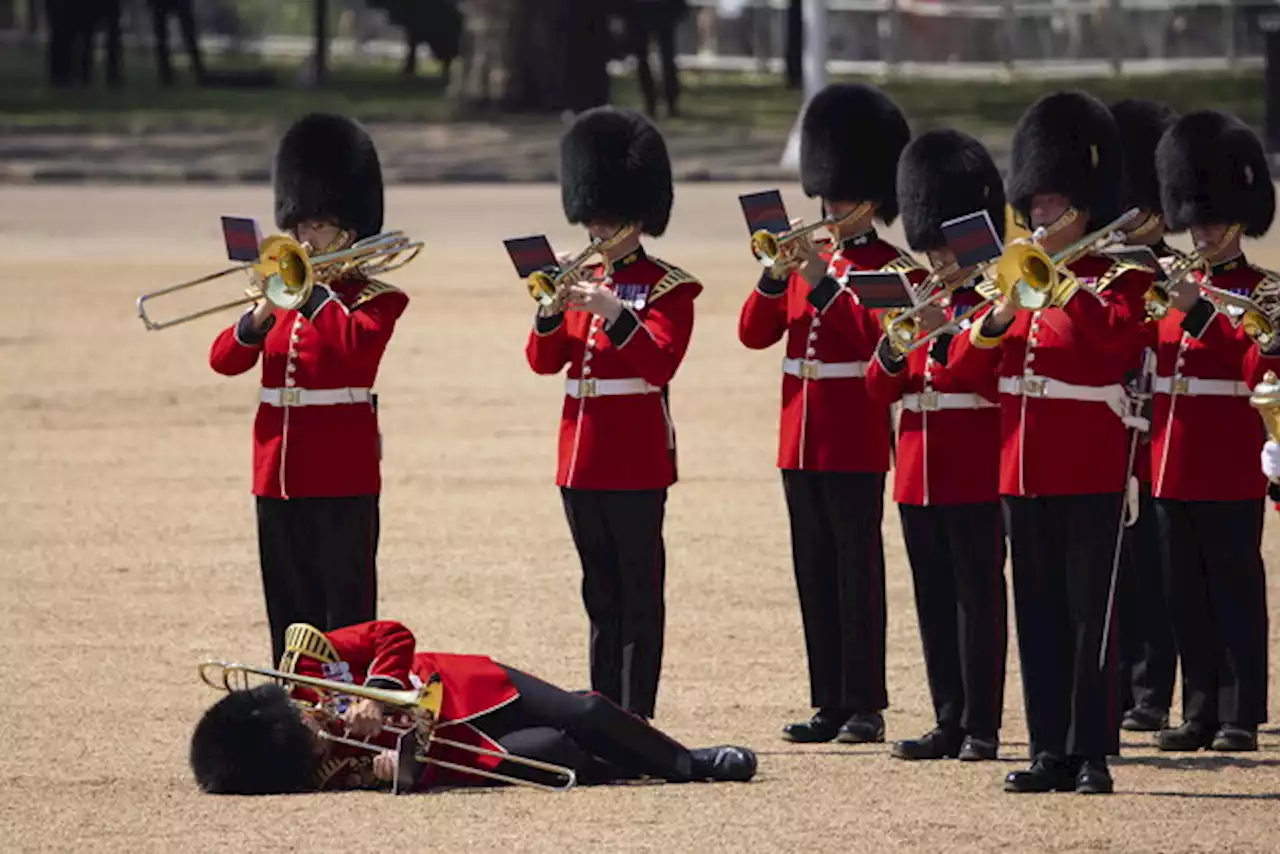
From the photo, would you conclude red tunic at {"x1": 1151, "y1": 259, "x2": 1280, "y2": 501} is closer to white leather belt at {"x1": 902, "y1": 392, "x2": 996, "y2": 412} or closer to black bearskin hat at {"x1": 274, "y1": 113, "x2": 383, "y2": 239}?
white leather belt at {"x1": 902, "y1": 392, "x2": 996, "y2": 412}

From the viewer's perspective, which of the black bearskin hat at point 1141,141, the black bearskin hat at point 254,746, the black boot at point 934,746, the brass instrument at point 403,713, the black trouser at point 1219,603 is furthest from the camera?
the black bearskin hat at point 1141,141

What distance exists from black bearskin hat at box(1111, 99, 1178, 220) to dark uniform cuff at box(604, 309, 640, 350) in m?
1.34

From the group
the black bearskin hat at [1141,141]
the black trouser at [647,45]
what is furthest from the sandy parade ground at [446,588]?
the black trouser at [647,45]

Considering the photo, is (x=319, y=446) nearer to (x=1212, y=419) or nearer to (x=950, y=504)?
(x=950, y=504)

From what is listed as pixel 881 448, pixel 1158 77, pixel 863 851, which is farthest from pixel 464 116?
pixel 863 851

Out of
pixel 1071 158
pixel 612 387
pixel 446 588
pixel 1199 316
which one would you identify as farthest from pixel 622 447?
pixel 446 588

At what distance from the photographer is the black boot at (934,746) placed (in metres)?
6.82

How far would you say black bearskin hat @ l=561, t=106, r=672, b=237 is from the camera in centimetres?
716

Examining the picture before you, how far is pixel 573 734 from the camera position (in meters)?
6.39

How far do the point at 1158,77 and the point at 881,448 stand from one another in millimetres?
20566

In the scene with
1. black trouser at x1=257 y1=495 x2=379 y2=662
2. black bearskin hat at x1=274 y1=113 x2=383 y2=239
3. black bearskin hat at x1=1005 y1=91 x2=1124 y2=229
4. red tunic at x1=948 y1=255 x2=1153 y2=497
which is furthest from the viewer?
black bearskin hat at x1=274 y1=113 x2=383 y2=239

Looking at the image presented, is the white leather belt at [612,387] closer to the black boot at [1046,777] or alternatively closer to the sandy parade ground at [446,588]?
the sandy parade ground at [446,588]

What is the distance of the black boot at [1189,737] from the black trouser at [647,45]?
1628cm

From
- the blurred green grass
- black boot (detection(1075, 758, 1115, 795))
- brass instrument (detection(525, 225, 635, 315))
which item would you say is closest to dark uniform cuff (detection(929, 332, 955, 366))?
brass instrument (detection(525, 225, 635, 315))
